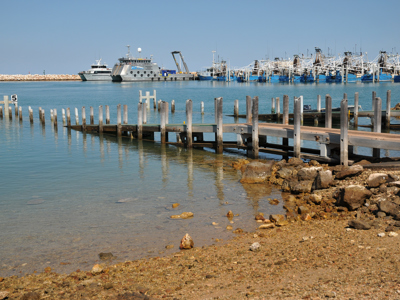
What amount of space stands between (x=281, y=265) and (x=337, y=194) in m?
4.54

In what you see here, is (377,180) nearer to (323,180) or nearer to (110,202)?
(323,180)

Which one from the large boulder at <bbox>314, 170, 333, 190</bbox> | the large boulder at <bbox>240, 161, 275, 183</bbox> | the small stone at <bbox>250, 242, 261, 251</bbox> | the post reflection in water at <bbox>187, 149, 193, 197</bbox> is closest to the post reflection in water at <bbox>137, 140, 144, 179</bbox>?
the post reflection in water at <bbox>187, 149, 193, 197</bbox>

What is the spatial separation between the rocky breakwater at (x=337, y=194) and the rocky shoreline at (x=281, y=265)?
0.08 feet

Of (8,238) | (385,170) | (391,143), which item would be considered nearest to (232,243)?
(8,238)

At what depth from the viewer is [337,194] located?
11.4 m

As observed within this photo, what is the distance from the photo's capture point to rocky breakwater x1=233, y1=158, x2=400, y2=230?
9.78 metres

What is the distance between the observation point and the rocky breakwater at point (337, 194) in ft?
32.1

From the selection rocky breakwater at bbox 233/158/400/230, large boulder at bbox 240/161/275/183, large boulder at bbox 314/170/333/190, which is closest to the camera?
rocky breakwater at bbox 233/158/400/230

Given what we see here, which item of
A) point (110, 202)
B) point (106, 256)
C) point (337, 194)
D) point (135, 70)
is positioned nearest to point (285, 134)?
point (337, 194)

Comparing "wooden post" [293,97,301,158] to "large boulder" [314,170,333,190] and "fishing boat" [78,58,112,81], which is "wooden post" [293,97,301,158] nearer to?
"large boulder" [314,170,333,190]

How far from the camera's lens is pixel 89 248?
9273mm

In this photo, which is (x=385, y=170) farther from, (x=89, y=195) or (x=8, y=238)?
(x=8, y=238)

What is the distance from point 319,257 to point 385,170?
5969 mm

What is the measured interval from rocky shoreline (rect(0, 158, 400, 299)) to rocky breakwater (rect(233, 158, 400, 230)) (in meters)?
0.02
